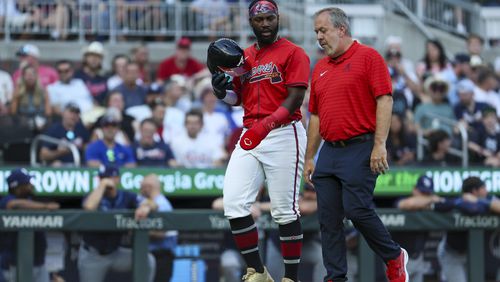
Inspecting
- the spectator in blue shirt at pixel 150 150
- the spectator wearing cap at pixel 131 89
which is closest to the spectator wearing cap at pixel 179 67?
the spectator wearing cap at pixel 131 89

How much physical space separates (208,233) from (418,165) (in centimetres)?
338

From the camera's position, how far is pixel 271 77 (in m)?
8.77

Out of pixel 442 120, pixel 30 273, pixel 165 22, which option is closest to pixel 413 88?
pixel 442 120

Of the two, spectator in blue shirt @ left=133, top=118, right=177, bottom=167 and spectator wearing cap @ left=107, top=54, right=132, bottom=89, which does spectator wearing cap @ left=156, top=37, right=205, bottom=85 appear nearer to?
spectator wearing cap @ left=107, top=54, right=132, bottom=89

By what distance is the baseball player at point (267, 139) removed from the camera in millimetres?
8734

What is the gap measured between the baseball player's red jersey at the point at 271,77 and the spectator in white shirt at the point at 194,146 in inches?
217

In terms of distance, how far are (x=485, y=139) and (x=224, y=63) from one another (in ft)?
24.3

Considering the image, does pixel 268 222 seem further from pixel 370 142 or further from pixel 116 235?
pixel 370 142

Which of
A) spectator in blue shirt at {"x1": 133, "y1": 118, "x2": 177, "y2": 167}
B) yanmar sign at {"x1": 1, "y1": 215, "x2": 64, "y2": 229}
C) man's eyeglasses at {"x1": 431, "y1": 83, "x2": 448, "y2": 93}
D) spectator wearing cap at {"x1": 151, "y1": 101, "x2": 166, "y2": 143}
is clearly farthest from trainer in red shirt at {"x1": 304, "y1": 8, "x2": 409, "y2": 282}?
man's eyeglasses at {"x1": 431, "y1": 83, "x2": 448, "y2": 93}

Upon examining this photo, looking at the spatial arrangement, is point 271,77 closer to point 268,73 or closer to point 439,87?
point 268,73

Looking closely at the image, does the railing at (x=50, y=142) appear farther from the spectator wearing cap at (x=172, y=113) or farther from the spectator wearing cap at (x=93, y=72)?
the spectator wearing cap at (x=93, y=72)

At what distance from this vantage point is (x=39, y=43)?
18.6 m

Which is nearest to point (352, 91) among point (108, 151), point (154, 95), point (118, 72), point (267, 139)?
point (267, 139)

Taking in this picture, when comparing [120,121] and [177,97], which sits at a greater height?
[177,97]
